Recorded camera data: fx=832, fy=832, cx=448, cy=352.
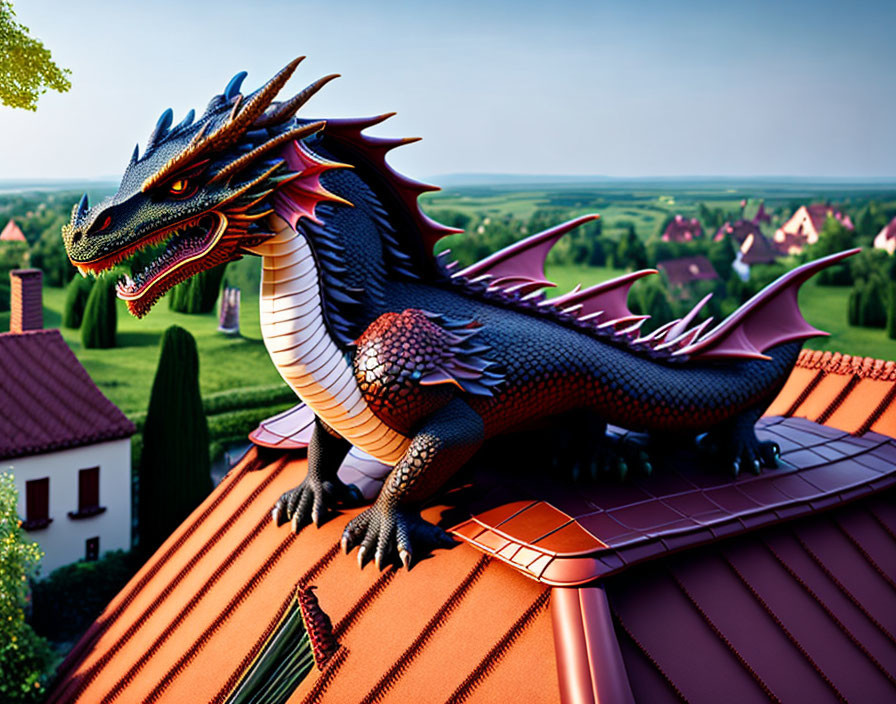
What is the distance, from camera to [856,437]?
4.12 meters

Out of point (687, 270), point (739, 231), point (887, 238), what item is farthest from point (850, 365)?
point (739, 231)

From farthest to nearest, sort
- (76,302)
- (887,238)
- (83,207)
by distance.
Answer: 1. (887,238)
2. (76,302)
3. (83,207)

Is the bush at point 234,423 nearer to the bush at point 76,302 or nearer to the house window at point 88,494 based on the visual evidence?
→ the bush at point 76,302

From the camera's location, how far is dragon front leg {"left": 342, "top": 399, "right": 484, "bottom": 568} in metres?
2.85

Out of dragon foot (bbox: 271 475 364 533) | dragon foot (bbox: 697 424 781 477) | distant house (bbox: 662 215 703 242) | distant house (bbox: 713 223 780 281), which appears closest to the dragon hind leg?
dragon foot (bbox: 697 424 781 477)

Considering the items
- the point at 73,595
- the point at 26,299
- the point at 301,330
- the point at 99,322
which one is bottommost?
the point at 73,595

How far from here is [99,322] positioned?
58.0 feet

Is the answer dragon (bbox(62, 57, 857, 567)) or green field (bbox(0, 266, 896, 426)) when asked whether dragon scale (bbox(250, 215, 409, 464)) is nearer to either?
dragon (bbox(62, 57, 857, 567))

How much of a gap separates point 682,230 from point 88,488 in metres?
22.6

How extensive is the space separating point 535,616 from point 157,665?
1.63m

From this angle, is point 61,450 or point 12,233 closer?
point 61,450

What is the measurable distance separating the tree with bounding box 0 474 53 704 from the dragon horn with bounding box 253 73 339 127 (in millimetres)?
2890

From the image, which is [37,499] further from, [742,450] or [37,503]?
[742,450]

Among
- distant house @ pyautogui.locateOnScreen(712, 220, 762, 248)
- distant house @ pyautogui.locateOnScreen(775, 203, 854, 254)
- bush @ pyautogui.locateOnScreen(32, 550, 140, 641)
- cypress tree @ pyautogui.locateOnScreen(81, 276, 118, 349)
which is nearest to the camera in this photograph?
bush @ pyautogui.locateOnScreen(32, 550, 140, 641)
